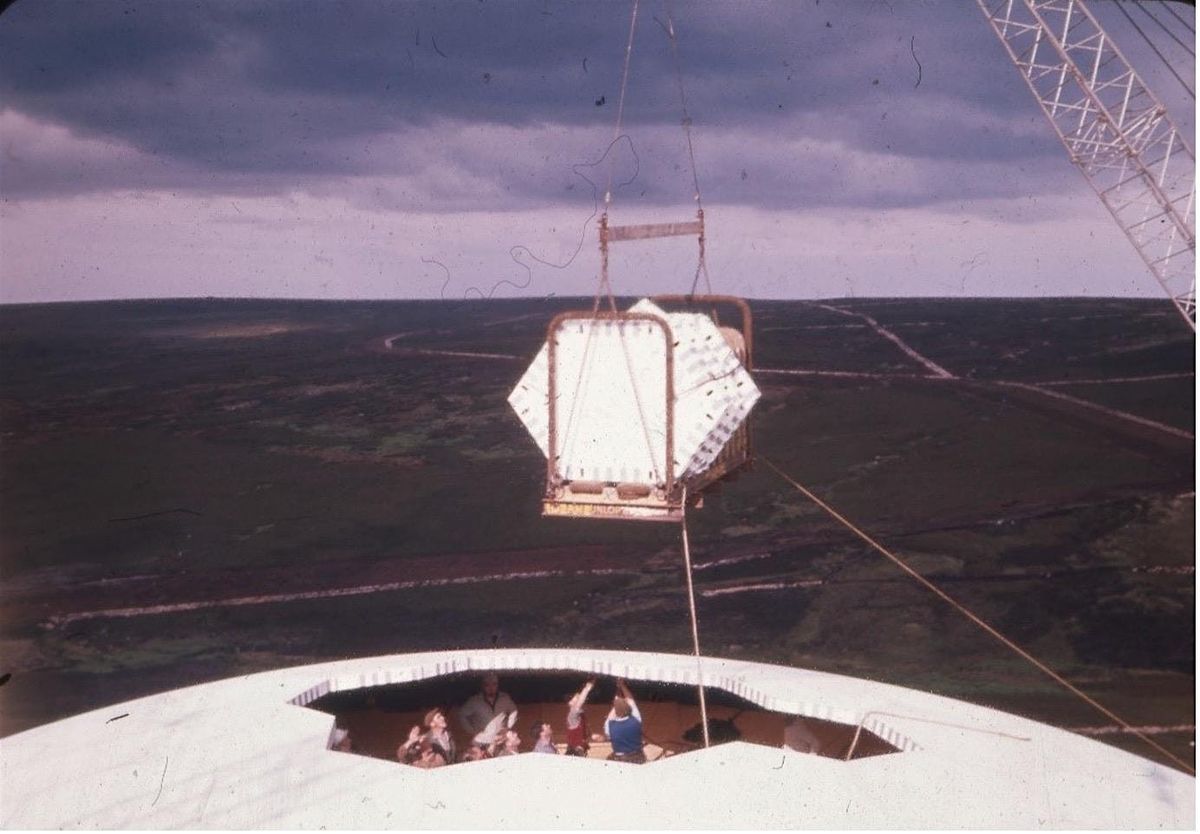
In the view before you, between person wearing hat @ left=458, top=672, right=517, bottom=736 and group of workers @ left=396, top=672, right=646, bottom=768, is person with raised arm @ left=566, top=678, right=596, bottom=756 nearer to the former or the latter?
group of workers @ left=396, top=672, right=646, bottom=768

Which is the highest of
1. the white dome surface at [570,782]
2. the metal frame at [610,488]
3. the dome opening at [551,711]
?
the metal frame at [610,488]

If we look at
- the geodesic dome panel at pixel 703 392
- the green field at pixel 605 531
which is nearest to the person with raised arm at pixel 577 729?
the geodesic dome panel at pixel 703 392

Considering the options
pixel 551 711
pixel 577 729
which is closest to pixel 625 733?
pixel 577 729

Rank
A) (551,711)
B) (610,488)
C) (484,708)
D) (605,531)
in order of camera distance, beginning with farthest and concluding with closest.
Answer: (605,531) < (551,711) < (484,708) < (610,488)

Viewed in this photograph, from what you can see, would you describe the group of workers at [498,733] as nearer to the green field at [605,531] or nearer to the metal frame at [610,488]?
the metal frame at [610,488]

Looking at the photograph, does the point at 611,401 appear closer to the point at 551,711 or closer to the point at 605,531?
the point at 551,711

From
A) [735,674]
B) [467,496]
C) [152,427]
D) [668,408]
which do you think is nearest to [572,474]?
[668,408]
